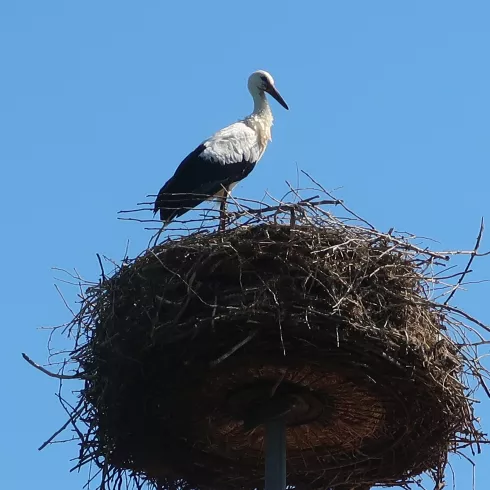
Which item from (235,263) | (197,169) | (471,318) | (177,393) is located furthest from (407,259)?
(197,169)

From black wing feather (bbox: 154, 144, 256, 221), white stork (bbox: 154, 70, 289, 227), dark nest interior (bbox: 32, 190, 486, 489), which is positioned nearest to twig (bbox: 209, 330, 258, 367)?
dark nest interior (bbox: 32, 190, 486, 489)

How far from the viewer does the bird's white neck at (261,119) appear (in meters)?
11.3

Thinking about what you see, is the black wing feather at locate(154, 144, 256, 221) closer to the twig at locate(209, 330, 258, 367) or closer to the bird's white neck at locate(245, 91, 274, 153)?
the bird's white neck at locate(245, 91, 274, 153)

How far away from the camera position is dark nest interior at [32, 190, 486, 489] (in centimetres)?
654

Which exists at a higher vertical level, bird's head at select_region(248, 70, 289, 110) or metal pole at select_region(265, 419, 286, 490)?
bird's head at select_region(248, 70, 289, 110)

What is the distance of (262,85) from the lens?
1180 cm

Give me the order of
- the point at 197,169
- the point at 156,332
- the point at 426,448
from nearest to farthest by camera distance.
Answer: the point at 156,332, the point at 426,448, the point at 197,169

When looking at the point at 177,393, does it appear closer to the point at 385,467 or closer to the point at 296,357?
the point at 296,357

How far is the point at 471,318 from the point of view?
689 cm

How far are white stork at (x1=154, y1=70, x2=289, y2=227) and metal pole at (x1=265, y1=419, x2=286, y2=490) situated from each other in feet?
10.4

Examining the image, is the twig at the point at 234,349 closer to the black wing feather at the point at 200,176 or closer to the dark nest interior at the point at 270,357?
the dark nest interior at the point at 270,357

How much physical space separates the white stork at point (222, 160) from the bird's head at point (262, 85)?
0.11 m

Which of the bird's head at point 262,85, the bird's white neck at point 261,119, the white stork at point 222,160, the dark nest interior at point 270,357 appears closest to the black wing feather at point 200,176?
the white stork at point 222,160

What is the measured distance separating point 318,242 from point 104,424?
53.5 inches
